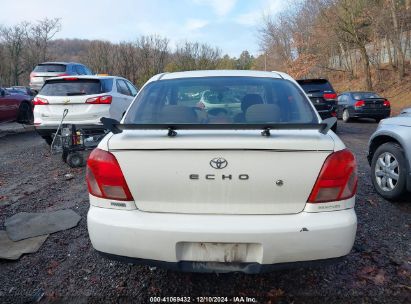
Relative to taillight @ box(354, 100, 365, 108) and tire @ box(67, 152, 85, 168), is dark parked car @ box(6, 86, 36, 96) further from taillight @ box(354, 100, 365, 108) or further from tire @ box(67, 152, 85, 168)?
taillight @ box(354, 100, 365, 108)

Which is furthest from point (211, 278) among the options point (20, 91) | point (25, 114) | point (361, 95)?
point (361, 95)

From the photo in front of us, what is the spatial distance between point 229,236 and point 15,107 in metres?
11.0

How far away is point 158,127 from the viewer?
224 centimetres

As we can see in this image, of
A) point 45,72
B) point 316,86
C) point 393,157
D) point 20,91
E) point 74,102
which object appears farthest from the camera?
point 45,72

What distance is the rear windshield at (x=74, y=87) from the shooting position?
23.8ft

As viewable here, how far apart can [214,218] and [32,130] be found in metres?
12.5

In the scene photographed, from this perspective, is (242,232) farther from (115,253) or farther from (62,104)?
(62,104)

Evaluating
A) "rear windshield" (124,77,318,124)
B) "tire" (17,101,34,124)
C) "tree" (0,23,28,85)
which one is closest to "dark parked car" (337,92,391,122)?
"tire" (17,101,34,124)

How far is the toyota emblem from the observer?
214 cm

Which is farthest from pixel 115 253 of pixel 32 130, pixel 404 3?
pixel 404 3

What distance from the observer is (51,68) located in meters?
15.1

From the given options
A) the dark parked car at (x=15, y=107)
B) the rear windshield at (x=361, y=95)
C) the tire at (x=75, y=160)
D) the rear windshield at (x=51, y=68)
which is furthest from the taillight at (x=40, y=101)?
the rear windshield at (x=361, y=95)

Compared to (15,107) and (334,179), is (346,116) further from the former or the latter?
(334,179)

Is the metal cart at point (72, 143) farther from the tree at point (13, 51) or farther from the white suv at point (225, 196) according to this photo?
the tree at point (13, 51)
